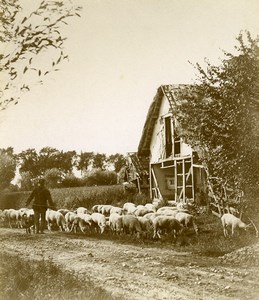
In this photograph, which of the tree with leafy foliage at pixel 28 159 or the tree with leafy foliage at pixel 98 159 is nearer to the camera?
the tree with leafy foliage at pixel 28 159

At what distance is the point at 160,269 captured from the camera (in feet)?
16.2

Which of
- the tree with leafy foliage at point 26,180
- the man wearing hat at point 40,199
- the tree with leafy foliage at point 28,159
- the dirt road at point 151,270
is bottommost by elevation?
the dirt road at point 151,270

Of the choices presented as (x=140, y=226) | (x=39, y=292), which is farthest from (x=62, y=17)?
(x=140, y=226)

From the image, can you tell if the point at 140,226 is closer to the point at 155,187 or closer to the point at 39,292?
the point at 39,292

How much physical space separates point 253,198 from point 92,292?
284cm

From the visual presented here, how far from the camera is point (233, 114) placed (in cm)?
580

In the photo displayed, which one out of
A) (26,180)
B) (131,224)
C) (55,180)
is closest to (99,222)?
(131,224)

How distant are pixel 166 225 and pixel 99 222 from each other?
4.73 feet

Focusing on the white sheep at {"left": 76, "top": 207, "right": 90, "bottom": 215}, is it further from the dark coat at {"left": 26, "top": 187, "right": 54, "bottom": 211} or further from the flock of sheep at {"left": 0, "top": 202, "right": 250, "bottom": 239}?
the dark coat at {"left": 26, "top": 187, "right": 54, "bottom": 211}

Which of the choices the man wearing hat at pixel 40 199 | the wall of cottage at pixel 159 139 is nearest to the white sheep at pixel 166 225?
the man wearing hat at pixel 40 199

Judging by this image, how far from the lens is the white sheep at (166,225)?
8.23m

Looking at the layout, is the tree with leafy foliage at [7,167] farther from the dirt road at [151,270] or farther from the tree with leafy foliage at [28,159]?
the dirt road at [151,270]

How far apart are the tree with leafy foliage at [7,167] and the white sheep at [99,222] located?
3.47 m

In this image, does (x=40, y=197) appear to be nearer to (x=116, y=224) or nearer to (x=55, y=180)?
(x=55, y=180)
